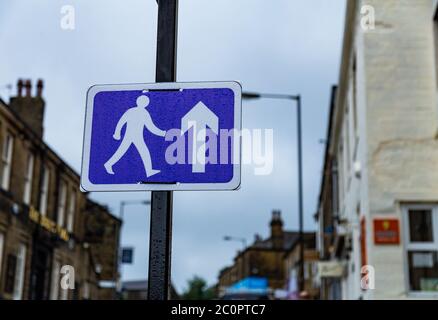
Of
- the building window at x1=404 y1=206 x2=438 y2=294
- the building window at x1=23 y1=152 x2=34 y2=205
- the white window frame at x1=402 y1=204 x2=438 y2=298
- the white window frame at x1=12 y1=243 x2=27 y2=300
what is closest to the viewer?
the white window frame at x1=402 y1=204 x2=438 y2=298

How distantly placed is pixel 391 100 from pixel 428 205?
1.66 m

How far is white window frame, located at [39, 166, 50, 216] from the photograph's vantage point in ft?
99.1

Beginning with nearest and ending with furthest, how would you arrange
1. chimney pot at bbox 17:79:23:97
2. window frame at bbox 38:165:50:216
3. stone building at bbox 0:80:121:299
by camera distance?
stone building at bbox 0:80:121:299, window frame at bbox 38:165:50:216, chimney pot at bbox 17:79:23:97

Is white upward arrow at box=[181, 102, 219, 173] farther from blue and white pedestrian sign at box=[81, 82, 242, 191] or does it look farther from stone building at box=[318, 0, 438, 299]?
stone building at box=[318, 0, 438, 299]

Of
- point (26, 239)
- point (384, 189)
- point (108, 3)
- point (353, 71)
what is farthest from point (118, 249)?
point (108, 3)

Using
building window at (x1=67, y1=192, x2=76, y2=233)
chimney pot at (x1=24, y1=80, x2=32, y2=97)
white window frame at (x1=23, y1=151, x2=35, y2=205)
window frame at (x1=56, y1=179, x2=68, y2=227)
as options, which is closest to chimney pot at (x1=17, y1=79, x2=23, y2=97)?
chimney pot at (x1=24, y1=80, x2=32, y2=97)

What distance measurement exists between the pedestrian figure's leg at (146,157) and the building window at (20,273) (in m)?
24.6

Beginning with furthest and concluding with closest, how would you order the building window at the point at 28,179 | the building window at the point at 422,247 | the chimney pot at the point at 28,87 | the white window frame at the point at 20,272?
1. the chimney pot at the point at 28,87
2. the building window at the point at 28,179
3. the white window frame at the point at 20,272
4. the building window at the point at 422,247

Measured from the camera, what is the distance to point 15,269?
26938 mm

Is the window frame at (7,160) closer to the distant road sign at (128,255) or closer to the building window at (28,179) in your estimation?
the building window at (28,179)

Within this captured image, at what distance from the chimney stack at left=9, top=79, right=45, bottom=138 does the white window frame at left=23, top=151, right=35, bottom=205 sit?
171 cm

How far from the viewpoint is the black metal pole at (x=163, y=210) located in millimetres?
3502

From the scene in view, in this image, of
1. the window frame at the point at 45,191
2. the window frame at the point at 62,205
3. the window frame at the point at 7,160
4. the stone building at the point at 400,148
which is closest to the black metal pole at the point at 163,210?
the stone building at the point at 400,148

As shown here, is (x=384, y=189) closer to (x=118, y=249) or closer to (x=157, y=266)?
(x=157, y=266)
